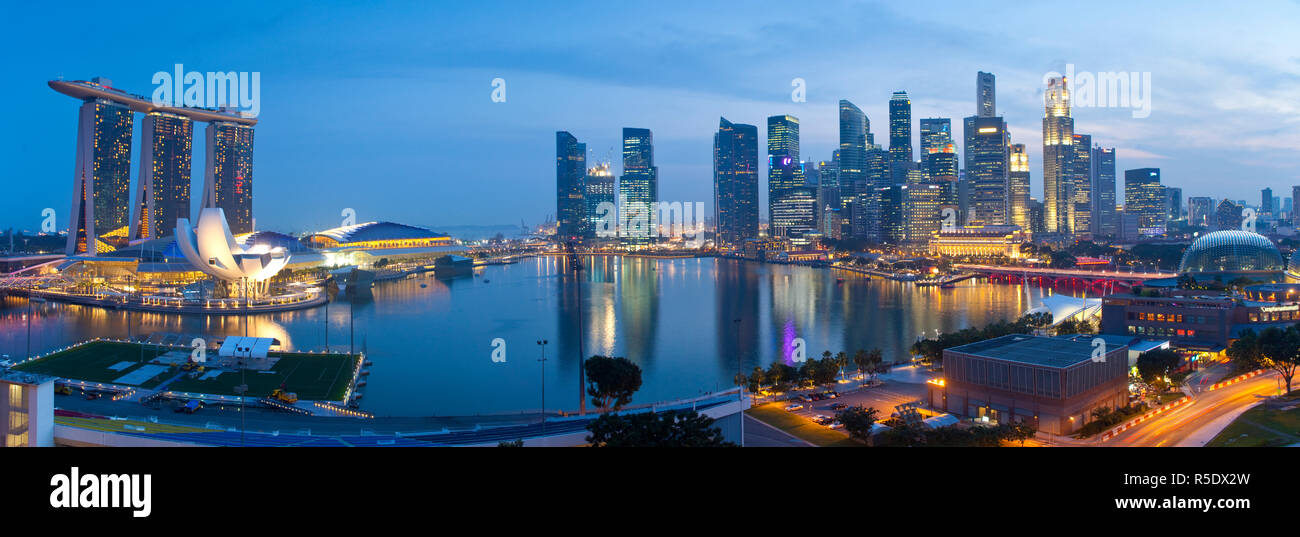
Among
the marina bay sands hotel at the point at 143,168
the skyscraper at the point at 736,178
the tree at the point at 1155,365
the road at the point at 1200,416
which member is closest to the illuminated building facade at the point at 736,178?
the skyscraper at the point at 736,178

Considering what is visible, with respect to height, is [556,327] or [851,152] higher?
[851,152]

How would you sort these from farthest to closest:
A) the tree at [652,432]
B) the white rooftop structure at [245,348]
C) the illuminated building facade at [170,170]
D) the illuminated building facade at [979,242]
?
the illuminated building facade at [979,242]
the illuminated building facade at [170,170]
the white rooftop structure at [245,348]
the tree at [652,432]

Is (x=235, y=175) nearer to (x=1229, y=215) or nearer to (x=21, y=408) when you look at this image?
(x=21, y=408)

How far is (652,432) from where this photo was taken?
4184mm

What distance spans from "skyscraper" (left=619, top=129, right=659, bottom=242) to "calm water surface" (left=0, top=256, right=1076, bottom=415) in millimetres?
37313

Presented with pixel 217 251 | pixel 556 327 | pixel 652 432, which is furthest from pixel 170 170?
pixel 652 432

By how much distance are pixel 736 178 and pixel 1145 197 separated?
34.0 m

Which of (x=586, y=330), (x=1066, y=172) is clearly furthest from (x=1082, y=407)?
(x=1066, y=172)

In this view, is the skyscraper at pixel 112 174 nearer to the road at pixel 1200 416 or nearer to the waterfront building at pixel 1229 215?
the road at pixel 1200 416

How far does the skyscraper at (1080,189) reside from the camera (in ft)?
193

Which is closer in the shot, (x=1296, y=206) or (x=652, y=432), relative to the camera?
(x=652, y=432)

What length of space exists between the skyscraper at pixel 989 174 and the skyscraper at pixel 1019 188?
3.13 meters
